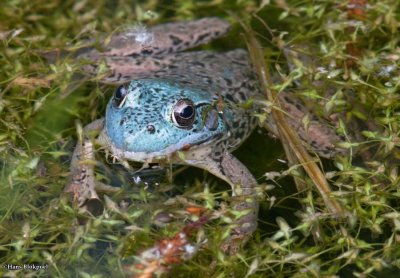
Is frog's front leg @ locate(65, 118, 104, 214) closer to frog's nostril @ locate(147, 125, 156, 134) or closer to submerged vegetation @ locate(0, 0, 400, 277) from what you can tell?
submerged vegetation @ locate(0, 0, 400, 277)

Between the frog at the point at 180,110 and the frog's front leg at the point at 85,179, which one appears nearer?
the frog at the point at 180,110

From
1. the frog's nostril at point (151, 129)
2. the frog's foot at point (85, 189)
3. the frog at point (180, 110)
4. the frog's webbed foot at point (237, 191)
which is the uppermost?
the frog's nostril at point (151, 129)

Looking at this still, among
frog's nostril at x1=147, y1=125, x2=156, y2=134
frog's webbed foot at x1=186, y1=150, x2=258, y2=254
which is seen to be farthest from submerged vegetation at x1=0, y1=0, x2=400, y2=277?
frog's nostril at x1=147, y1=125, x2=156, y2=134

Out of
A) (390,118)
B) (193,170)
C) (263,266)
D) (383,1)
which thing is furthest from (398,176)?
(383,1)

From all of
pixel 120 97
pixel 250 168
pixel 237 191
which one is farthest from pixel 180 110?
pixel 250 168

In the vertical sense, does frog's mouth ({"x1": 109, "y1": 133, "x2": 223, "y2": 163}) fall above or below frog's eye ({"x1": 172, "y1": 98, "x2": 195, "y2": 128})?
below

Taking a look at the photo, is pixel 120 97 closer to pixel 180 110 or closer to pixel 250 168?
pixel 180 110

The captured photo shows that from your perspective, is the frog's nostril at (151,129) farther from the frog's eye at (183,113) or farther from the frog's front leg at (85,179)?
the frog's front leg at (85,179)

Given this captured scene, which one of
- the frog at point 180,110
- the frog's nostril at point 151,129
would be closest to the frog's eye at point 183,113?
the frog at point 180,110
